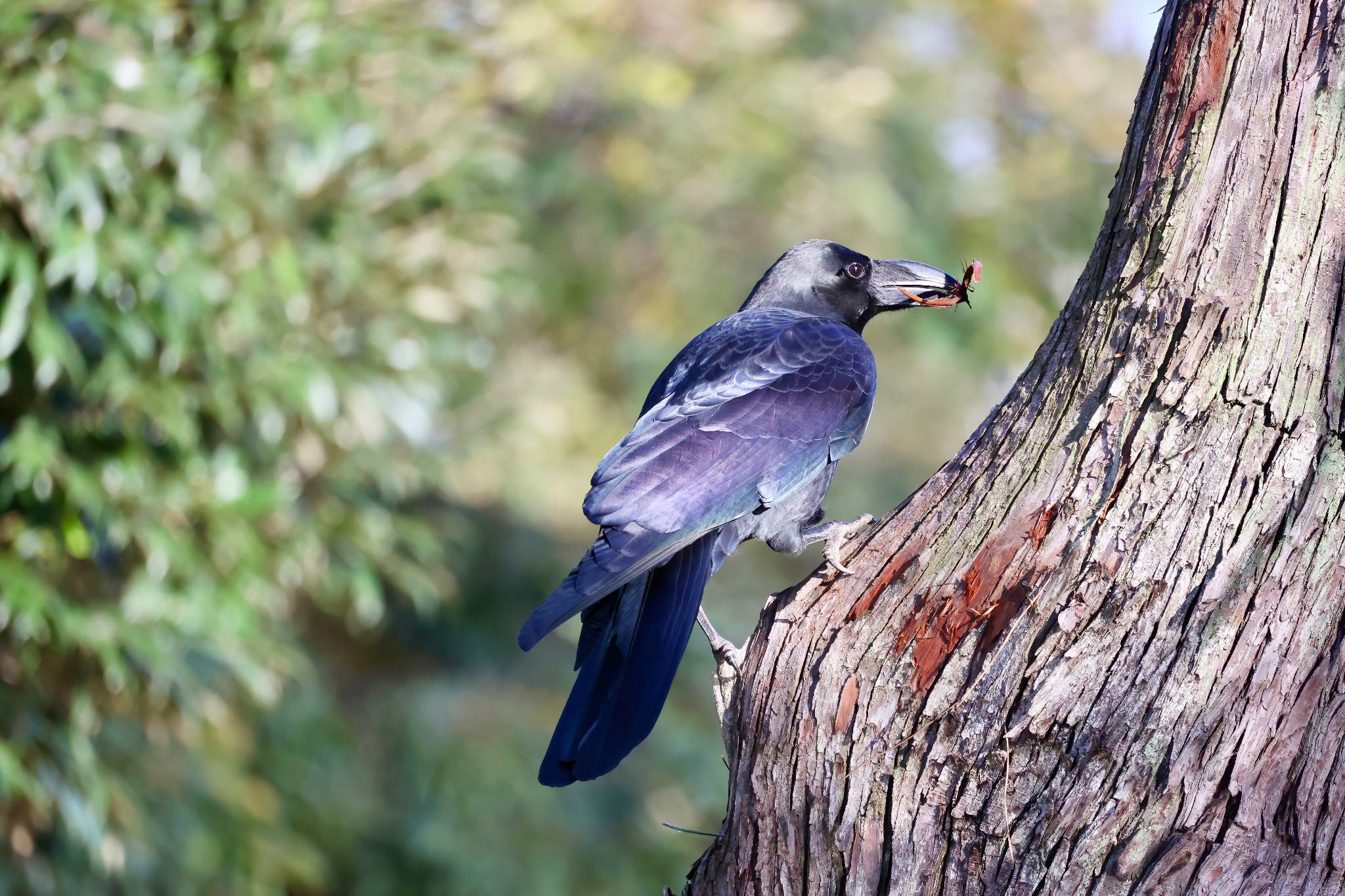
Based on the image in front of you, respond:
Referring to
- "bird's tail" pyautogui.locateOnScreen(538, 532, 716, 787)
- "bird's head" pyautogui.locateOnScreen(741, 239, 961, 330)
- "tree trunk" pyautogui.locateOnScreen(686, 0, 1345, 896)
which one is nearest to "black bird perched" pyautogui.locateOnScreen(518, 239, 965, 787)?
"bird's tail" pyautogui.locateOnScreen(538, 532, 716, 787)

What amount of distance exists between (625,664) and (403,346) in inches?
102

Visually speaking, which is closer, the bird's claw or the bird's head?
the bird's claw

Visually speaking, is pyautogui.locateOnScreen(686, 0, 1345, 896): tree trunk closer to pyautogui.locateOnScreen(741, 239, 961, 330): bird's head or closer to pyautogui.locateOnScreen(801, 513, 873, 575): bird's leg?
pyautogui.locateOnScreen(801, 513, 873, 575): bird's leg

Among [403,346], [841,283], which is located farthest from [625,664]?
[403,346]

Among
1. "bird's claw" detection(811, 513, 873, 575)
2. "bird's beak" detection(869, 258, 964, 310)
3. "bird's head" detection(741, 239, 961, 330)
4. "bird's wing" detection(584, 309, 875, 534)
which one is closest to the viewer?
"bird's claw" detection(811, 513, 873, 575)

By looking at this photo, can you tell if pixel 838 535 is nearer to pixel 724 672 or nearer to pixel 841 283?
pixel 724 672

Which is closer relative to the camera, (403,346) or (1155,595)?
(1155,595)

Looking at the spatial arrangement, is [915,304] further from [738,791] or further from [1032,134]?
[1032,134]

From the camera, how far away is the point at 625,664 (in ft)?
7.58

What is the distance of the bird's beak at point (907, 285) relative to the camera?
341 centimetres

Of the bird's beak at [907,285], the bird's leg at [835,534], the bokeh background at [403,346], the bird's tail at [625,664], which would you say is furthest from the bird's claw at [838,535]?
the bokeh background at [403,346]

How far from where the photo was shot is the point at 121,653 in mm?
4105

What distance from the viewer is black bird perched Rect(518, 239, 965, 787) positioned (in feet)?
7.28

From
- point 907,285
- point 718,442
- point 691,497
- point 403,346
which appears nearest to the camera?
point 691,497
